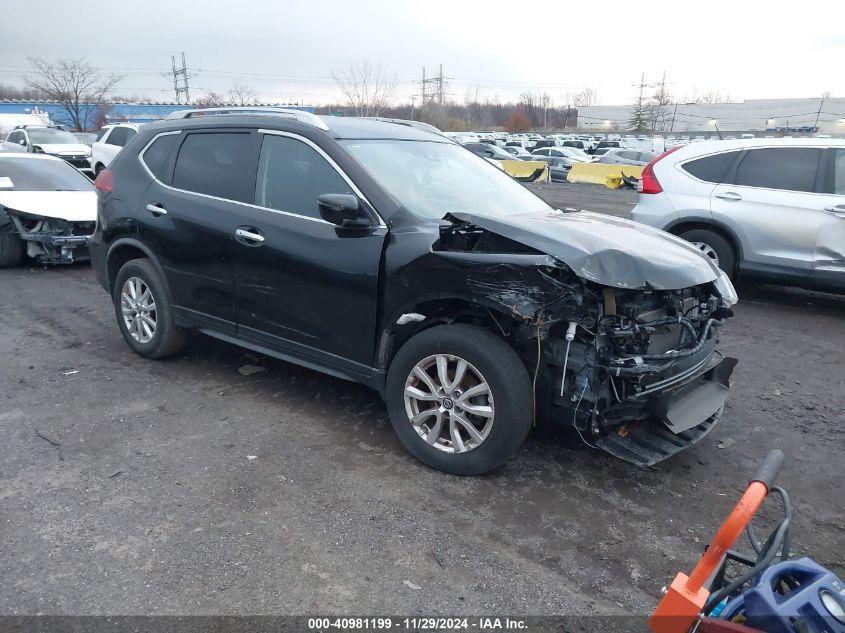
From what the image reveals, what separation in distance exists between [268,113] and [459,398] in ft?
8.23

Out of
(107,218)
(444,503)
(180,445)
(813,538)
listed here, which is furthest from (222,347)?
(813,538)

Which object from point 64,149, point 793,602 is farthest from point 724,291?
point 64,149

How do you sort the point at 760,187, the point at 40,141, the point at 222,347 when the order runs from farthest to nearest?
1. the point at 40,141
2. the point at 760,187
3. the point at 222,347

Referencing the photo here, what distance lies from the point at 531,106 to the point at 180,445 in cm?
9724

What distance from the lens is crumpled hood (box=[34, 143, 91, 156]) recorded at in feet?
66.6

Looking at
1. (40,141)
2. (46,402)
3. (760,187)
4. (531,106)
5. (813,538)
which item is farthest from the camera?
(531,106)

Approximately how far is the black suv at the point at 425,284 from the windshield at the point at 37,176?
5.17 metres

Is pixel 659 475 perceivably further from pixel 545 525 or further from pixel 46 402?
pixel 46 402

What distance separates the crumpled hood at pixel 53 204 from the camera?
851cm

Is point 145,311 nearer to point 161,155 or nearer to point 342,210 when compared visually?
point 161,155

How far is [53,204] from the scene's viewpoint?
8.80 metres

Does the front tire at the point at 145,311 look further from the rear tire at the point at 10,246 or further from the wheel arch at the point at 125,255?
the rear tire at the point at 10,246

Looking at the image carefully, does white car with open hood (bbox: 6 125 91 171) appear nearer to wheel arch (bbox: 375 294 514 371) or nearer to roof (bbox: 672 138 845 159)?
roof (bbox: 672 138 845 159)

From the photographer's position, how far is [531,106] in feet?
310
